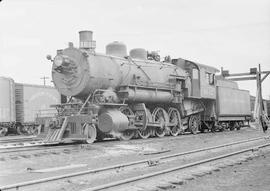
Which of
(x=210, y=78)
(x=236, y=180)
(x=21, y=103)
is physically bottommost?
(x=236, y=180)

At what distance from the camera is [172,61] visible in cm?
2088

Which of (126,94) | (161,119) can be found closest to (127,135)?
(126,94)

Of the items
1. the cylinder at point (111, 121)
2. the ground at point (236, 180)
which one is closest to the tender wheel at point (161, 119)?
the cylinder at point (111, 121)

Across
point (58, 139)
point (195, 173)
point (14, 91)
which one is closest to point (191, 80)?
point (58, 139)

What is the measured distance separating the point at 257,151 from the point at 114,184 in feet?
21.5

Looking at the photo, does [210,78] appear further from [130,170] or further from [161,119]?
[130,170]

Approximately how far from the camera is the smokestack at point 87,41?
15336mm

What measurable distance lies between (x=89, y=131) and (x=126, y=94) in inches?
100

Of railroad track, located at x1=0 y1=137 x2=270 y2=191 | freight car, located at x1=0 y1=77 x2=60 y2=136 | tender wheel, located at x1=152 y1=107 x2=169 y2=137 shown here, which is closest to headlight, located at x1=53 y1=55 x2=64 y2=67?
tender wheel, located at x1=152 y1=107 x2=169 y2=137

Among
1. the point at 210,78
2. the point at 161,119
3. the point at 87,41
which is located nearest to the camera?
the point at 87,41

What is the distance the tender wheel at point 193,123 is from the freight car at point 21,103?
8109 mm

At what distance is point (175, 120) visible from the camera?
19.0m

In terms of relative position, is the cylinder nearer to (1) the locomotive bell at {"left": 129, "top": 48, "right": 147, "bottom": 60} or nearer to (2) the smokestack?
(2) the smokestack

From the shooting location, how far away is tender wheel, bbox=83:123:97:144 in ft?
45.9
